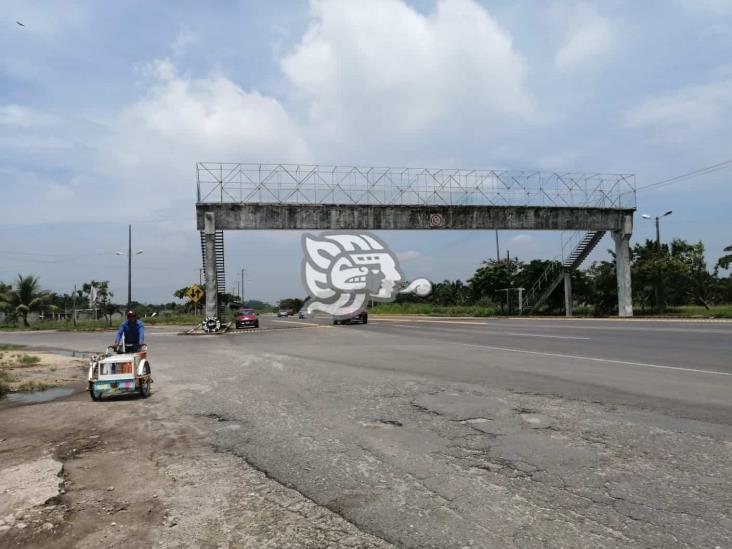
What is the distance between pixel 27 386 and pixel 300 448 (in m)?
9.26

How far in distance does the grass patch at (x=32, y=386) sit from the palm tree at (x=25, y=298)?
5709cm

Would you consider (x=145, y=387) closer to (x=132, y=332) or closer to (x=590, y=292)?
(x=132, y=332)

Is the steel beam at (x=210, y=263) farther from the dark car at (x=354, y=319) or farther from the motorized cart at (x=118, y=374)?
the motorized cart at (x=118, y=374)

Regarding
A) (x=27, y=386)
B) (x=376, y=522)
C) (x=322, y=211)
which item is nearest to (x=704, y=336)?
(x=376, y=522)

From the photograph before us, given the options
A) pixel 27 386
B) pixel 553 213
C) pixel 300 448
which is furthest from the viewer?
pixel 553 213

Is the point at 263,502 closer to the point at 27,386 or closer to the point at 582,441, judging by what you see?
the point at 582,441

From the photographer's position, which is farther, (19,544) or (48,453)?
(48,453)

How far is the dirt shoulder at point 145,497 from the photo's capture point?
3.88m

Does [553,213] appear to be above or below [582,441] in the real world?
above

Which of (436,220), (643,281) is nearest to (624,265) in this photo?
(643,281)

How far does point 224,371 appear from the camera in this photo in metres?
13.8

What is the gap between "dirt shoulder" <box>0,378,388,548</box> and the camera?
3877mm

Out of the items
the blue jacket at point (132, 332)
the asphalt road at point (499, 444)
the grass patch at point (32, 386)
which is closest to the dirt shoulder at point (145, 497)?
the asphalt road at point (499, 444)

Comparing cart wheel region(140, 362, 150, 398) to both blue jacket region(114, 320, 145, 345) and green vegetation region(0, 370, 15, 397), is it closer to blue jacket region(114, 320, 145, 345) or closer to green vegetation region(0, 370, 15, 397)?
blue jacket region(114, 320, 145, 345)
